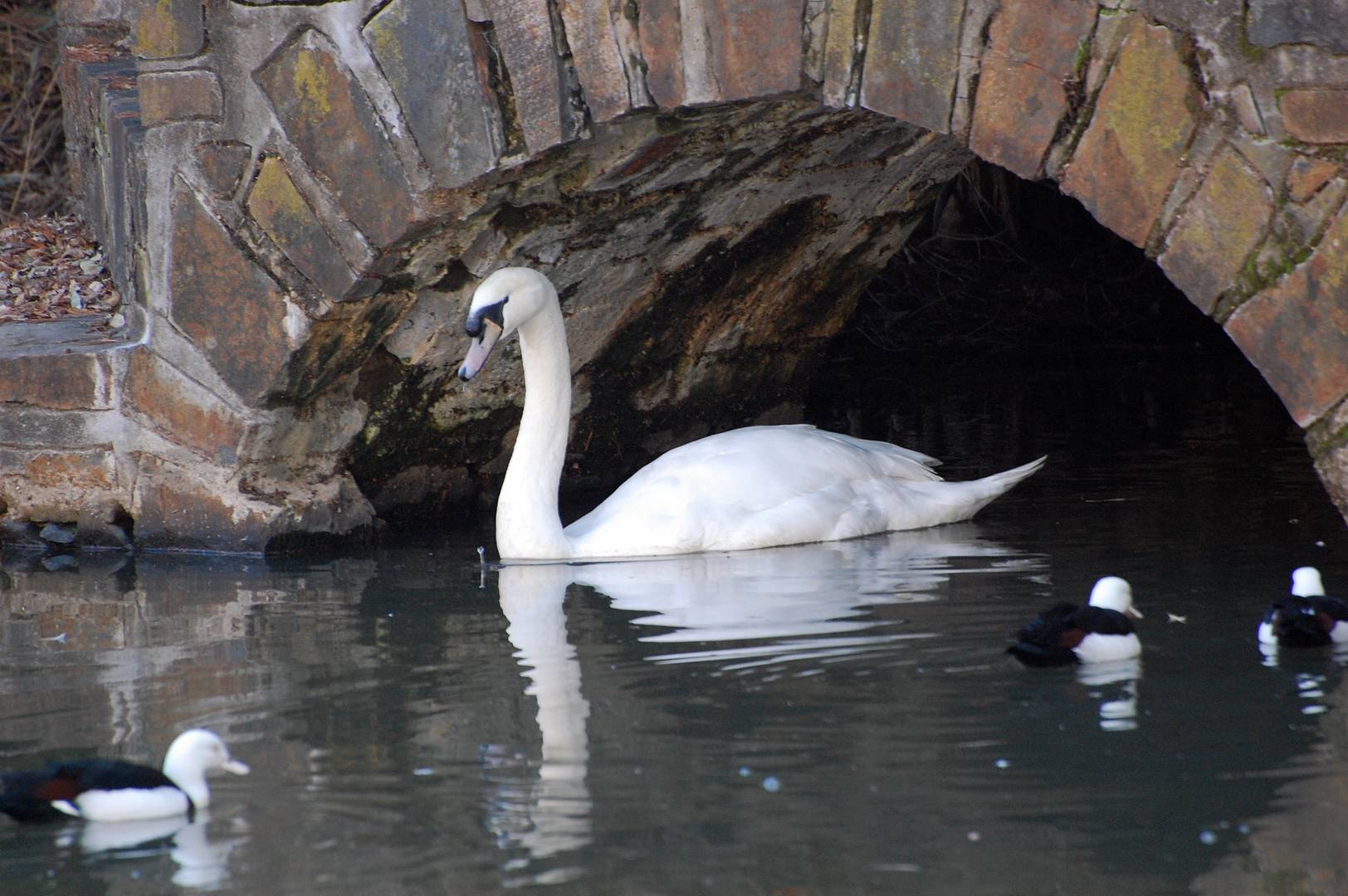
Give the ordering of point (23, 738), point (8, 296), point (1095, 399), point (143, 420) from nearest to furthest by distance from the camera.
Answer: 1. point (23, 738)
2. point (143, 420)
3. point (8, 296)
4. point (1095, 399)

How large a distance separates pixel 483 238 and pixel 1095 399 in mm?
4763

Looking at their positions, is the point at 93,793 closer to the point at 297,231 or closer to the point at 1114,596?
the point at 1114,596

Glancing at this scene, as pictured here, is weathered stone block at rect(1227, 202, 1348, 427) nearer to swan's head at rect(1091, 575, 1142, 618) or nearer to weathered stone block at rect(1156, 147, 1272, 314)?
weathered stone block at rect(1156, 147, 1272, 314)

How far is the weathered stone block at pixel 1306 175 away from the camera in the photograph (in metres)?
3.98

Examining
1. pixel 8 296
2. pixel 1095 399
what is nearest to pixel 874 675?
pixel 8 296

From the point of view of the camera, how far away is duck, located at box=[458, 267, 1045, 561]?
18.8 feet

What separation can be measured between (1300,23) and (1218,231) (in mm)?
511

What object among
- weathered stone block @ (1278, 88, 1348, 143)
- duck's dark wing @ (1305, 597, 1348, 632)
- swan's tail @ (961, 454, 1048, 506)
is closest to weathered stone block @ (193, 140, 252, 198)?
swan's tail @ (961, 454, 1048, 506)

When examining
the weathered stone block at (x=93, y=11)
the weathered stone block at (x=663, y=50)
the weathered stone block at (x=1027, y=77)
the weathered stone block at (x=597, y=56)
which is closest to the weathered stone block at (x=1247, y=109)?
the weathered stone block at (x=1027, y=77)

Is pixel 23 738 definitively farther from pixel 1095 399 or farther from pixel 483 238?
pixel 1095 399

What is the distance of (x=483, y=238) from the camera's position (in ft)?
19.7

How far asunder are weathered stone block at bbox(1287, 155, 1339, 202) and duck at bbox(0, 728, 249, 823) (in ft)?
9.19

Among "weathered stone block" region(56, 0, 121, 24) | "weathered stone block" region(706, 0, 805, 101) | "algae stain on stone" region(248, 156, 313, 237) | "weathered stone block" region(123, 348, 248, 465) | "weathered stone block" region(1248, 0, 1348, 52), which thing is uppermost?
"weathered stone block" region(56, 0, 121, 24)

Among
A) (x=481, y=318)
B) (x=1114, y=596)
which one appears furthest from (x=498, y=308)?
(x=1114, y=596)
